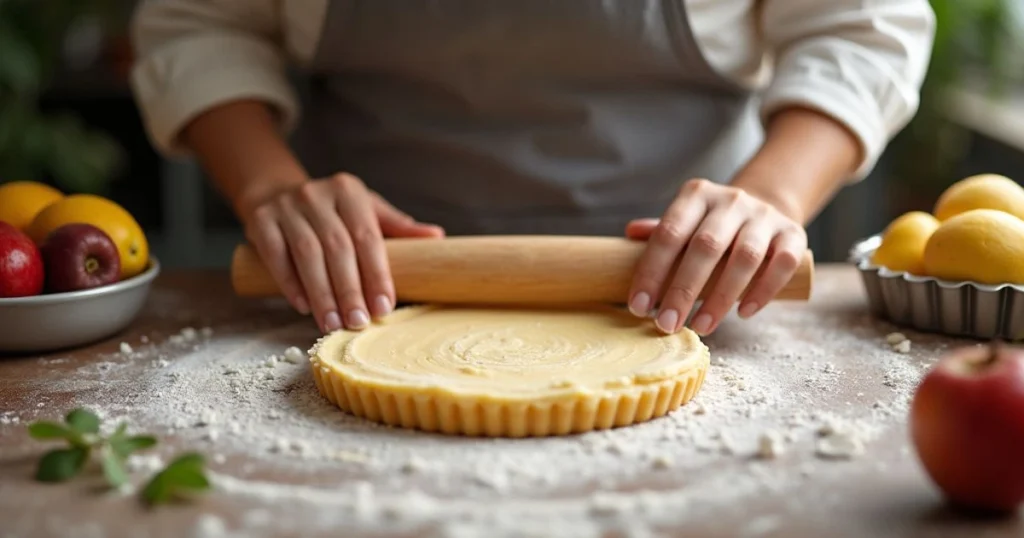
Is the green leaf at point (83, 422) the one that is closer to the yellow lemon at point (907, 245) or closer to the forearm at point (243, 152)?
the forearm at point (243, 152)

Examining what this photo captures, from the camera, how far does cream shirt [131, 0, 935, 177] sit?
5.60 feet

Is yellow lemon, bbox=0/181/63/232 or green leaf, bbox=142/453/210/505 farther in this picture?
yellow lemon, bbox=0/181/63/232

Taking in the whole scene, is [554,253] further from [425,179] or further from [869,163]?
[869,163]

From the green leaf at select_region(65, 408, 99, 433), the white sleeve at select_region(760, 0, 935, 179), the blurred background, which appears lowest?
the blurred background

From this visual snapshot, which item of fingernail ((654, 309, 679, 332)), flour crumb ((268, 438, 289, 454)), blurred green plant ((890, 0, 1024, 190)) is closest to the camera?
flour crumb ((268, 438, 289, 454))

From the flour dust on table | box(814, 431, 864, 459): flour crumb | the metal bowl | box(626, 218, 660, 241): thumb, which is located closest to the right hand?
the flour dust on table

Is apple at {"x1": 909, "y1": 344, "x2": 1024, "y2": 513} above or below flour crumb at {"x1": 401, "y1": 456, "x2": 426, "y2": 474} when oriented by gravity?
above

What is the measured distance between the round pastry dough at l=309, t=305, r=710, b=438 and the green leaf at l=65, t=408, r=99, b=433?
29 centimetres

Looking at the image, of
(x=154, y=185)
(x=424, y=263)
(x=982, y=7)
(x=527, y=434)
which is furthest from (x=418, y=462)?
(x=154, y=185)

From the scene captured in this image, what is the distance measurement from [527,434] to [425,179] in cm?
88

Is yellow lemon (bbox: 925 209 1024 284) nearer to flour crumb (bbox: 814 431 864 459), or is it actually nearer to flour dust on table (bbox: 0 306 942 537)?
flour dust on table (bbox: 0 306 942 537)

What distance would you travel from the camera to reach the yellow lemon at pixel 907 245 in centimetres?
162

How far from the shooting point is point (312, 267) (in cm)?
154

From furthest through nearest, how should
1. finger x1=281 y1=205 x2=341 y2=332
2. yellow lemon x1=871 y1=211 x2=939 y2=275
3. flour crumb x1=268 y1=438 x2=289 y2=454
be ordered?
yellow lemon x1=871 y1=211 x2=939 y2=275 < finger x1=281 y1=205 x2=341 y2=332 < flour crumb x1=268 y1=438 x2=289 y2=454
